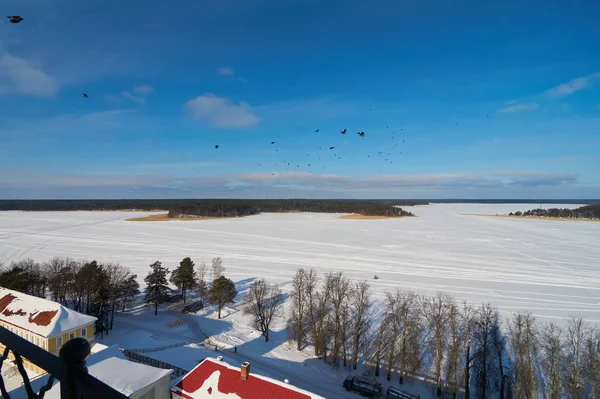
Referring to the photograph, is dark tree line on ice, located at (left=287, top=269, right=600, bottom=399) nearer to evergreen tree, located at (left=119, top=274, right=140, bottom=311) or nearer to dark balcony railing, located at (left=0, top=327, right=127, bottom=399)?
evergreen tree, located at (left=119, top=274, right=140, bottom=311)

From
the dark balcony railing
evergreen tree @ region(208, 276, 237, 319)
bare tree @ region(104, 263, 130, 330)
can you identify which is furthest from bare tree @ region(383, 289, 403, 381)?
bare tree @ region(104, 263, 130, 330)

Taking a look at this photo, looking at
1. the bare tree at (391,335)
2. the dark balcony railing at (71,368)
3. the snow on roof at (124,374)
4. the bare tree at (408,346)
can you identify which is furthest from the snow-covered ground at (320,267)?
the dark balcony railing at (71,368)

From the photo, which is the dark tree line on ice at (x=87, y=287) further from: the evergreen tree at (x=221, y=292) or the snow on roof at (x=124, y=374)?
the snow on roof at (x=124, y=374)

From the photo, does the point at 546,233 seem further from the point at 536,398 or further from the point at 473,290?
the point at 536,398

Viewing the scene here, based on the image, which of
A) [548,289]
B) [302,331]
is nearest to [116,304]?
[302,331]

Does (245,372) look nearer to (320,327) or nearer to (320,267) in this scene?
(320,327)
